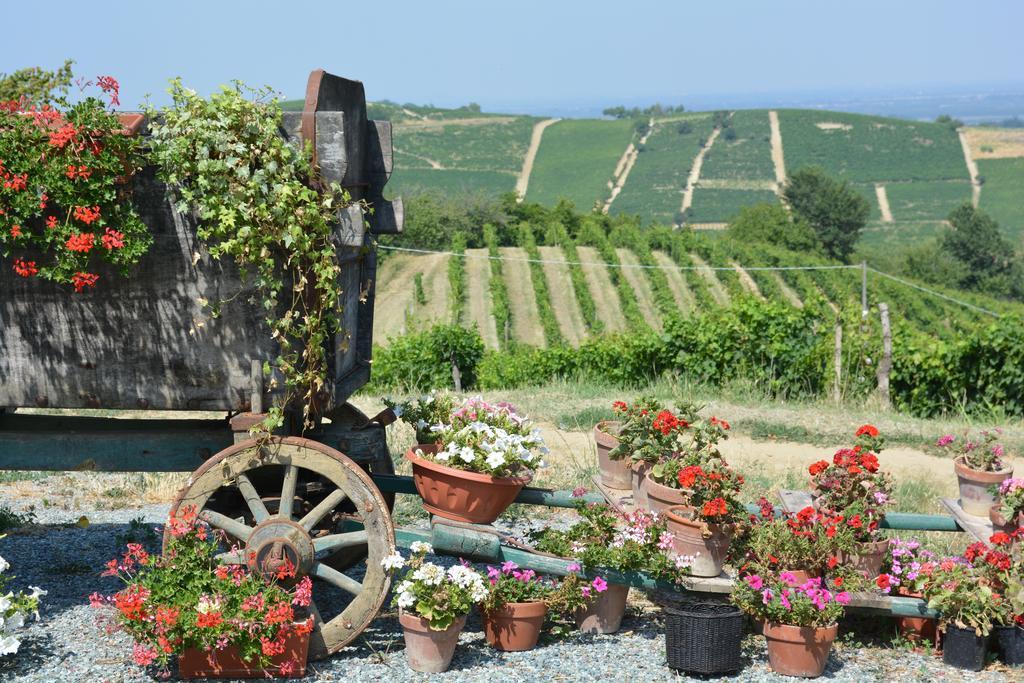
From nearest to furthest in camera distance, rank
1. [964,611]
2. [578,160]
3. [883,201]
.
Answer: [964,611]
[883,201]
[578,160]

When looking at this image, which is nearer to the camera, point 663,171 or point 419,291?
point 419,291

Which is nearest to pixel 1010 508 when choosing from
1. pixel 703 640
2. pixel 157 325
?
pixel 703 640

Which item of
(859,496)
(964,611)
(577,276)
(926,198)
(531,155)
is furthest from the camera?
(531,155)

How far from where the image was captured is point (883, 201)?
4700 inches

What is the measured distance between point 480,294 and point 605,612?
43317mm

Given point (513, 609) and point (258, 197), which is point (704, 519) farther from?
point (258, 197)

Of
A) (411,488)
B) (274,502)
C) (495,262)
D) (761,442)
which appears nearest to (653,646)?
(411,488)

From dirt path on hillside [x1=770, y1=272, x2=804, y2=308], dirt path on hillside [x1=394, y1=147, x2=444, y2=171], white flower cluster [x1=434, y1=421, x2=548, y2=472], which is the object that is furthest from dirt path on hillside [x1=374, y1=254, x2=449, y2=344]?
dirt path on hillside [x1=394, y1=147, x2=444, y2=171]

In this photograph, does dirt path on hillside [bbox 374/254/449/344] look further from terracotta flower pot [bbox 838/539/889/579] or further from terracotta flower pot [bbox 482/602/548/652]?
terracotta flower pot [bbox 838/539/889/579]

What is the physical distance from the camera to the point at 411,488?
515cm

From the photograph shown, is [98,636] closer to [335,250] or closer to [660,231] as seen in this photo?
[335,250]

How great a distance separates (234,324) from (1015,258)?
284 ft

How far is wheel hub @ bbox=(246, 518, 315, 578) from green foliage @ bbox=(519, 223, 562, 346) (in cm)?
3104

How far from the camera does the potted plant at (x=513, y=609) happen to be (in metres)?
4.63
